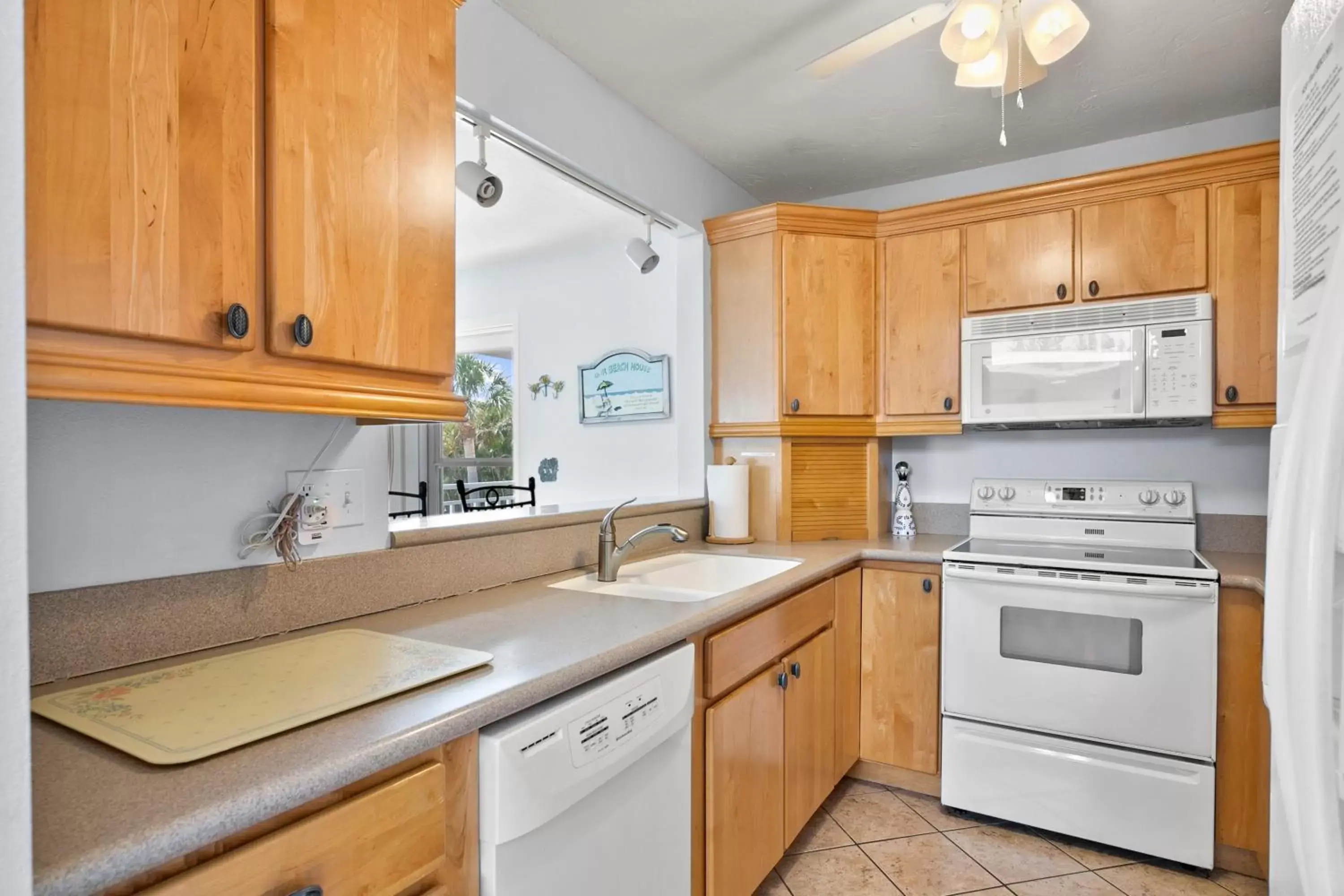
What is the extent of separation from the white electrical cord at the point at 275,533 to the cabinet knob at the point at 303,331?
0.44 meters

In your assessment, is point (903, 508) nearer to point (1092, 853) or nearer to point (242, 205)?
point (1092, 853)

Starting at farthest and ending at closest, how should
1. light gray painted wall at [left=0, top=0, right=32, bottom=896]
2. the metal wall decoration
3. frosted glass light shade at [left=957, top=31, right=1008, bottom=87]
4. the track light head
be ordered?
the metal wall decoration
the track light head
frosted glass light shade at [left=957, top=31, right=1008, bottom=87]
light gray painted wall at [left=0, top=0, right=32, bottom=896]

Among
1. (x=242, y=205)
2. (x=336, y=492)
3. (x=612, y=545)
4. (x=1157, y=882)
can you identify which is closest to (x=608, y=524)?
(x=612, y=545)

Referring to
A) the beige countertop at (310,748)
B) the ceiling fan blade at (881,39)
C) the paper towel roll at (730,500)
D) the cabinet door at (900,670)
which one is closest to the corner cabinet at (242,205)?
the beige countertop at (310,748)

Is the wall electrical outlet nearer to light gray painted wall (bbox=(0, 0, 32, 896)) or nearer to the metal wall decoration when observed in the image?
light gray painted wall (bbox=(0, 0, 32, 896))

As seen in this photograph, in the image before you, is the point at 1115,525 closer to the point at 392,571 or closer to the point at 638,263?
the point at 638,263

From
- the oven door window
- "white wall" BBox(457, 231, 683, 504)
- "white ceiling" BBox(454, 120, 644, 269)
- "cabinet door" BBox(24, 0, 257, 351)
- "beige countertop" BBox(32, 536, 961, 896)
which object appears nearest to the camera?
"beige countertop" BBox(32, 536, 961, 896)

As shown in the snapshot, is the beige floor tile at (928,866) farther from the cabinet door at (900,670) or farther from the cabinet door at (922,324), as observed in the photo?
the cabinet door at (922,324)

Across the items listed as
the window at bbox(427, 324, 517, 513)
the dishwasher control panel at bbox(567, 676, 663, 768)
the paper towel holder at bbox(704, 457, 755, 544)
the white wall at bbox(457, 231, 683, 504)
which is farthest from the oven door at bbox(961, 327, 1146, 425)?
the window at bbox(427, 324, 517, 513)

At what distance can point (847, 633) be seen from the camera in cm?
245

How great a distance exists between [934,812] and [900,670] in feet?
1.57

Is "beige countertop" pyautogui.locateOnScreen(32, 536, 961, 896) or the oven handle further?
the oven handle

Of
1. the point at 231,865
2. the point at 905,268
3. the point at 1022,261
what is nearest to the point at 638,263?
the point at 905,268

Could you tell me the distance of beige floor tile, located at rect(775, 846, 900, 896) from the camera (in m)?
1.96
